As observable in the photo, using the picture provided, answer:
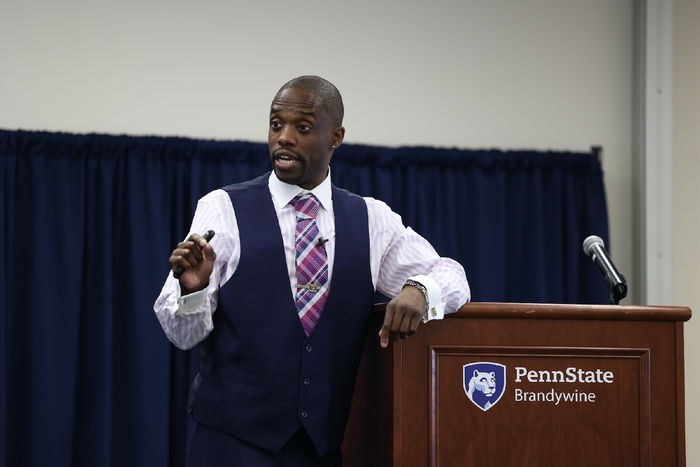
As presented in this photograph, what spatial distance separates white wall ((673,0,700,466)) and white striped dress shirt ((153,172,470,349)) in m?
2.50

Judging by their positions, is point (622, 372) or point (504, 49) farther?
point (504, 49)

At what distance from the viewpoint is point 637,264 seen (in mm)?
4398

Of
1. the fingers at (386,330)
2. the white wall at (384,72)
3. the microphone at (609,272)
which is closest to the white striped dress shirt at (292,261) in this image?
the fingers at (386,330)

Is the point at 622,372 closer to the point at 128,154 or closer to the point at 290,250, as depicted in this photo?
the point at 290,250

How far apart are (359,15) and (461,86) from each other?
0.63 m

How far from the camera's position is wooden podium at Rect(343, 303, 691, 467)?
6.09ft

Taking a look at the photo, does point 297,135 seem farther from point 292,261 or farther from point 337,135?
point 292,261

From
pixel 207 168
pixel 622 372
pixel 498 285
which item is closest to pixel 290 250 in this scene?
pixel 622 372

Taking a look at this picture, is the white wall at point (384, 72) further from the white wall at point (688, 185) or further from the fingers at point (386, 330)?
the fingers at point (386, 330)

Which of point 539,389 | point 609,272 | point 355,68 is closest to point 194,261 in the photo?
point 539,389

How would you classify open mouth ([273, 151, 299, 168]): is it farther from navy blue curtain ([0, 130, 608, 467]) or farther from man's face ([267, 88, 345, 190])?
navy blue curtain ([0, 130, 608, 467])

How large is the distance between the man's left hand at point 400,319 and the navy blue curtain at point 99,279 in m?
2.29

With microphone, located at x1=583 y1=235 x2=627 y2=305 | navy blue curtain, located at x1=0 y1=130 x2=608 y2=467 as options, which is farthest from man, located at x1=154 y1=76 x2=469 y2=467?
navy blue curtain, located at x1=0 y1=130 x2=608 y2=467

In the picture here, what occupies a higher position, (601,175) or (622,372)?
(601,175)
